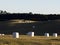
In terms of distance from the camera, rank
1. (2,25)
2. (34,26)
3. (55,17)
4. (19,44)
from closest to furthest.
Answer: (19,44) < (34,26) < (2,25) < (55,17)

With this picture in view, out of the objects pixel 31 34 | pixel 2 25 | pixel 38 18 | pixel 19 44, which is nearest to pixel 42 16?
pixel 38 18

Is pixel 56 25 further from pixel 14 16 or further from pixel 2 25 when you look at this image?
pixel 14 16

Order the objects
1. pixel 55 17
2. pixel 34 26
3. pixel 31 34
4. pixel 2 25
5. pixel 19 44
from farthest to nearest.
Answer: pixel 55 17 → pixel 2 25 → pixel 34 26 → pixel 31 34 → pixel 19 44

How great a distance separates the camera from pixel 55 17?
106062 mm

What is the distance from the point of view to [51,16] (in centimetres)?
10812

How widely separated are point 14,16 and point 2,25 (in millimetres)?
20631

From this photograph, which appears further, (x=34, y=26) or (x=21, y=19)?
(x=21, y=19)

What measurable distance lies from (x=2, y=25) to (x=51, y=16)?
2201 centimetres

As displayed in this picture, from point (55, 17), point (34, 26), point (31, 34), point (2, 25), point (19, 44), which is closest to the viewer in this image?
point (19, 44)

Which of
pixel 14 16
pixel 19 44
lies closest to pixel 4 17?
pixel 14 16

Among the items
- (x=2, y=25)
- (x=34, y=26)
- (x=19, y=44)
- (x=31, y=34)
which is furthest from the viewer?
(x=2, y=25)

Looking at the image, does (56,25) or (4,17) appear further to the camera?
(4,17)

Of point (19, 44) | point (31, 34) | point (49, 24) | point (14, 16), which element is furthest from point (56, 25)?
point (19, 44)

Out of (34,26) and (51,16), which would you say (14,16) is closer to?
(51,16)
